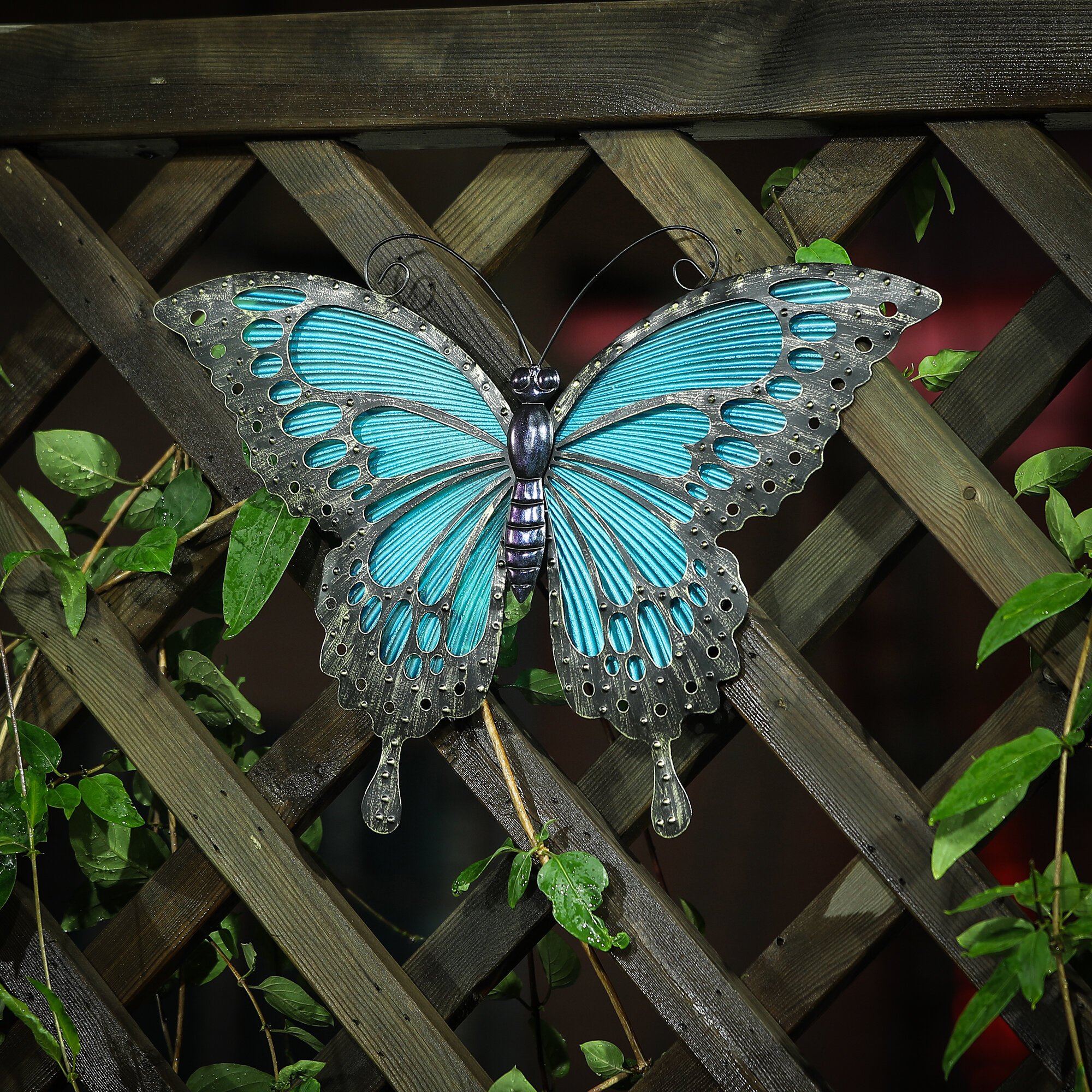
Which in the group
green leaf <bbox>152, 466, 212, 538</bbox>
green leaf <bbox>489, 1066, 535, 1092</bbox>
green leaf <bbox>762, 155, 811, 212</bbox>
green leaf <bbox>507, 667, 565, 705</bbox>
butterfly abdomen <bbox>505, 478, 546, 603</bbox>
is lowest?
green leaf <bbox>489, 1066, 535, 1092</bbox>

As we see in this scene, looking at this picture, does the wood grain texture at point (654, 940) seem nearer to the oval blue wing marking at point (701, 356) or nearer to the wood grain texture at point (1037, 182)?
the oval blue wing marking at point (701, 356)

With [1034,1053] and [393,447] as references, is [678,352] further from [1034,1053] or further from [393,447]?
[1034,1053]

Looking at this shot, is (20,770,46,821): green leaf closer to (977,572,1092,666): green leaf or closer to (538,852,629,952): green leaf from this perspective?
(538,852,629,952): green leaf

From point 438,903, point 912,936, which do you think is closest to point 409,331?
point 438,903

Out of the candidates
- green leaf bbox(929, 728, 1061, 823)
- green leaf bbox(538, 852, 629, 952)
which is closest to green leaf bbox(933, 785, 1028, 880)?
green leaf bbox(929, 728, 1061, 823)

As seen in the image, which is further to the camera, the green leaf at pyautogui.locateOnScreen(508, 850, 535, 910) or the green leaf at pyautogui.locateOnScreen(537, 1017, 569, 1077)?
the green leaf at pyautogui.locateOnScreen(537, 1017, 569, 1077)

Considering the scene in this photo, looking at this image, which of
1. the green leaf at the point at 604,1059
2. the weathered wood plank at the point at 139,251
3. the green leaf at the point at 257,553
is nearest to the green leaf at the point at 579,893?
the green leaf at the point at 604,1059
